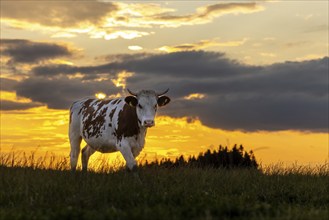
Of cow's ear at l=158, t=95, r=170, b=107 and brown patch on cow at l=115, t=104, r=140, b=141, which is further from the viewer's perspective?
cow's ear at l=158, t=95, r=170, b=107

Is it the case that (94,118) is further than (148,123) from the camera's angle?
Yes

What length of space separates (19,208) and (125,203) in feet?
6.79

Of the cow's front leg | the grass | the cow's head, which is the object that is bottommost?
the grass

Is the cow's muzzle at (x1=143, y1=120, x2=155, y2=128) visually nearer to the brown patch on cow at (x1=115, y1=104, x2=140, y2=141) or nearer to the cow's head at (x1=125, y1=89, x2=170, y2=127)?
the cow's head at (x1=125, y1=89, x2=170, y2=127)

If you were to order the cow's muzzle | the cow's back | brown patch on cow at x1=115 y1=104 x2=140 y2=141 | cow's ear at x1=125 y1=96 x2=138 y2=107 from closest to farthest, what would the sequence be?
the cow's muzzle, cow's ear at x1=125 y1=96 x2=138 y2=107, brown patch on cow at x1=115 y1=104 x2=140 y2=141, the cow's back

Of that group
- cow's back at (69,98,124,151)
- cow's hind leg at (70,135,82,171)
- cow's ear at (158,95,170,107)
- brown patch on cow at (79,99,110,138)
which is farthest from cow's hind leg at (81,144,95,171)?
cow's ear at (158,95,170,107)

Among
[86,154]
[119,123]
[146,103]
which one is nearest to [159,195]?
[146,103]

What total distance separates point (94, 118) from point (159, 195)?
6.82 meters

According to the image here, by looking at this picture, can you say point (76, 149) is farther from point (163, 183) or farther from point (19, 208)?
point (19, 208)

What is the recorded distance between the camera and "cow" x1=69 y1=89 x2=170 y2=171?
634 inches

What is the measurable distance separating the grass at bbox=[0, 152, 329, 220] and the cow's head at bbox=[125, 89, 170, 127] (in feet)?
4.93

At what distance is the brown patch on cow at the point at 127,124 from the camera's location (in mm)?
16422

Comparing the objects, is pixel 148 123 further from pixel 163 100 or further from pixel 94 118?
pixel 94 118

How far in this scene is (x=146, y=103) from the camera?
52.6 ft
